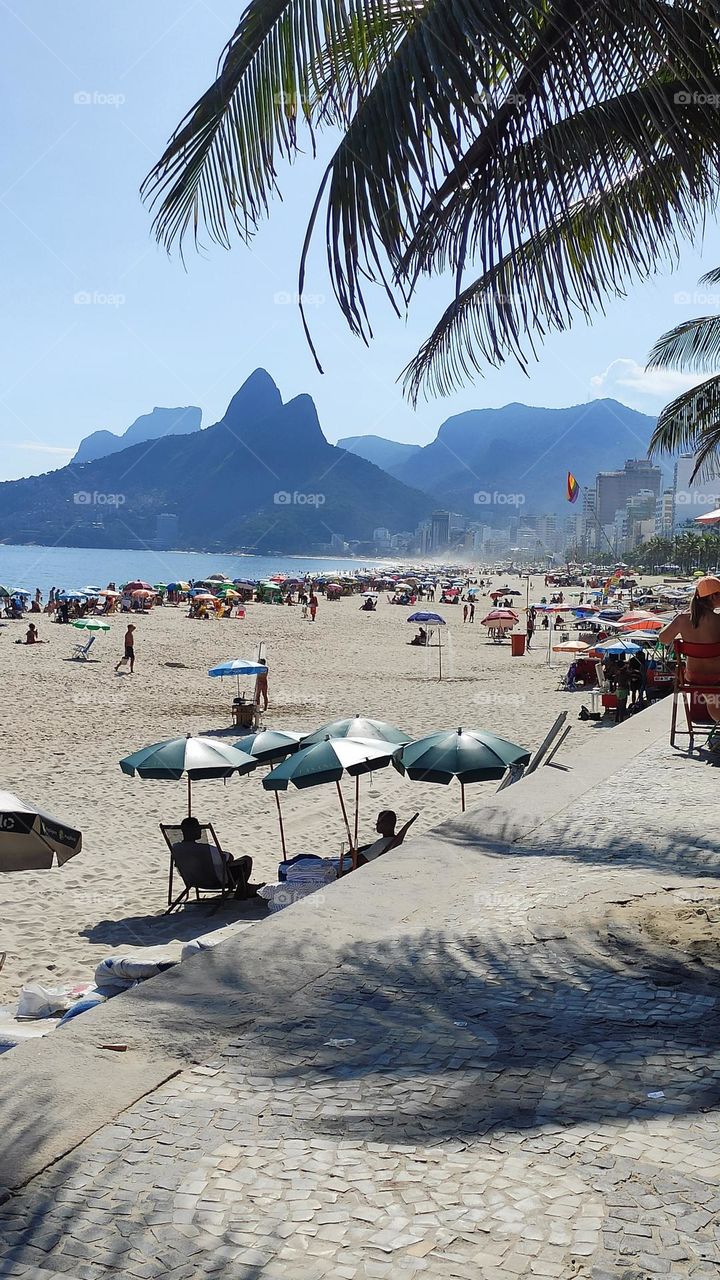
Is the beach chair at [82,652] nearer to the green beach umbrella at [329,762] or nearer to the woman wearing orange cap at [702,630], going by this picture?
the green beach umbrella at [329,762]

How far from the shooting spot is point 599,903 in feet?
15.3

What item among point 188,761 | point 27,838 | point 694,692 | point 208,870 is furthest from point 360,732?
point 27,838

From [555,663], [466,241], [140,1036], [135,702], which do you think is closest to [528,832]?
[140,1036]

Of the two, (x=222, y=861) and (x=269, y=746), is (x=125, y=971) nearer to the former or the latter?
(x=222, y=861)

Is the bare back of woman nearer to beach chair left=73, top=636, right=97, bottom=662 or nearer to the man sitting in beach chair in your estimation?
the man sitting in beach chair

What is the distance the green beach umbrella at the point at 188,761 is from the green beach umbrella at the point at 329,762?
831 mm

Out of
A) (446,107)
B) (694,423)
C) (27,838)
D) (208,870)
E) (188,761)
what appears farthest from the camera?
(694,423)

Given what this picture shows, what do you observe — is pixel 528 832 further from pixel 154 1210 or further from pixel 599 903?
pixel 154 1210

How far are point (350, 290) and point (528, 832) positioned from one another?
13.4 feet

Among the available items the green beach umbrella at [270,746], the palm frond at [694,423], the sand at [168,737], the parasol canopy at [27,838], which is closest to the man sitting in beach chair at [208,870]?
the sand at [168,737]

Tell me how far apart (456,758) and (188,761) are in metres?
2.32

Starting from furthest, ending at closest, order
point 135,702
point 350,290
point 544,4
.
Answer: point 135,702
point 350,290
point 544,4

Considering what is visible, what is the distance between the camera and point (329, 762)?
729 centimetres

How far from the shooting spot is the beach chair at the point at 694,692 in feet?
24.0
